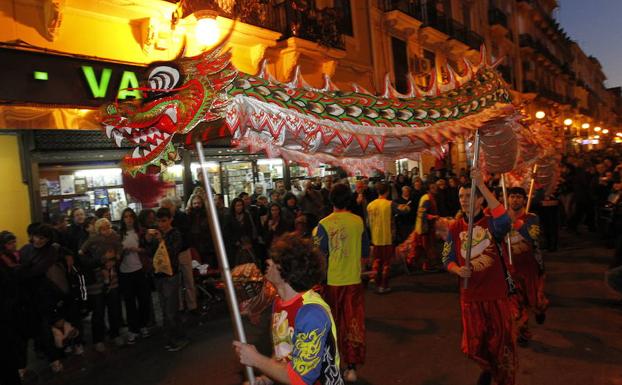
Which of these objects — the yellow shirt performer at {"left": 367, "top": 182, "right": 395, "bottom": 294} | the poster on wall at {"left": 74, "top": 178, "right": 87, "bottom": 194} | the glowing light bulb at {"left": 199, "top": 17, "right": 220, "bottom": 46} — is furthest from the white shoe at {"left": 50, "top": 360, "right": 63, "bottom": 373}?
the glowing light bulb at {"left": 199, "top": 17, "right": 220, "bottom": 46}

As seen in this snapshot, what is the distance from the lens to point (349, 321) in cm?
462

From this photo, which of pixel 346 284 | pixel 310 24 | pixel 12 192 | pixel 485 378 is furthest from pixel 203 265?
pixel 310 24

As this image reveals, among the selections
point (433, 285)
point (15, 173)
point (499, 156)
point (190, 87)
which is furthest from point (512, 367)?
point (15, 173)

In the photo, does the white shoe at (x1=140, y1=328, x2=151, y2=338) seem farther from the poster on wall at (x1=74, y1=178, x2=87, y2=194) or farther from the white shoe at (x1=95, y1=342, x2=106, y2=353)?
the poster on wall at (x1=74, y1=178, x2=87, y2=194)

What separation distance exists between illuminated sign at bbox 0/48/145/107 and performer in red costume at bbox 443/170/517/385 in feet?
17.2

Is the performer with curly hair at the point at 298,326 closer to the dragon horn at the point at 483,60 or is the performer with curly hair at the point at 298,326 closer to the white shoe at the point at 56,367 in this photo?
the dragon horn at the point at 483,60

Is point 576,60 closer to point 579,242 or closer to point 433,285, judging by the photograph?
point 579,242

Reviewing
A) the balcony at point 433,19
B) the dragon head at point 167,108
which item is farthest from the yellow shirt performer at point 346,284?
the balcony at point 433,19

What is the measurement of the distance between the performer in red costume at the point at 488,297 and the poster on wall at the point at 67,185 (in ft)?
24.4

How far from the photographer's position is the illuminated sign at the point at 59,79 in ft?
23.1

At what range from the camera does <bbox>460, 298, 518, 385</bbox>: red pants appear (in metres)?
3.77

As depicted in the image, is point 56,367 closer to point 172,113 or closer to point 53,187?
point 53,187

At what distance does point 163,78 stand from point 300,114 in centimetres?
82

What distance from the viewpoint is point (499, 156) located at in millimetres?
4227
